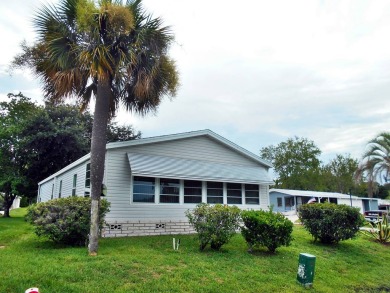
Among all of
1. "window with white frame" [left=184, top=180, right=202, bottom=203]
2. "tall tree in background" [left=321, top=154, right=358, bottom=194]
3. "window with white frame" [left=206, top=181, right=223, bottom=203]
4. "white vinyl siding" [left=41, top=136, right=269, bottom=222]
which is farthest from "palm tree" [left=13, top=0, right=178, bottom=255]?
"tall tree in background" [left=321, top=154, right=358, bottom=194]

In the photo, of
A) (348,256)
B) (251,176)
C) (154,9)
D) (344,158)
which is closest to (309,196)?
(344,158)

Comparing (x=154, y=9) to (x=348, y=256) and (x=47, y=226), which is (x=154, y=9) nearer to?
(x=47, y=226)

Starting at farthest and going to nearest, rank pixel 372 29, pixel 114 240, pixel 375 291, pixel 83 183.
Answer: pixel 83 183 < pixel 372 29 < pixel 114 240 < pixel 375 291

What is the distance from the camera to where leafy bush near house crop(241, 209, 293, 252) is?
8.93 metres

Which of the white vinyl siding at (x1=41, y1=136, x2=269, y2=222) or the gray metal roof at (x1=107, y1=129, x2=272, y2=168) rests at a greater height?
the gray metal roof at (x1=107, y1=129, x2=272, y2=168)

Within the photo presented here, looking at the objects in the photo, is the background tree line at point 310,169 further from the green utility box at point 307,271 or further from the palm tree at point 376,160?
the green utility box at point 307,271

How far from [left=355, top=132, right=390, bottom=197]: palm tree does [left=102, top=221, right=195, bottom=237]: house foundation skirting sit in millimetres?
16752

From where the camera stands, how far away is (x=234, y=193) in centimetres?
1434

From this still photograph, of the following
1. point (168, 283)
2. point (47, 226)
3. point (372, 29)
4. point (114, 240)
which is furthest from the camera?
point (372, 29)

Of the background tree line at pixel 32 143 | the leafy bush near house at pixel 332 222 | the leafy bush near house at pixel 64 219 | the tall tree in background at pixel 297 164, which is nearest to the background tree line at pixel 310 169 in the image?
the tall tree in background at pixel 297 164

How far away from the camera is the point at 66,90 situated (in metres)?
8.73

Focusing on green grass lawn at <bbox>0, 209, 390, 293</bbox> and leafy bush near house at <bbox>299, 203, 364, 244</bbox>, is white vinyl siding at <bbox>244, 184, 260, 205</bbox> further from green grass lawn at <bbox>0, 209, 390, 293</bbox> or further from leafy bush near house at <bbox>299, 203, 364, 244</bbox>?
green grass lawn at <bbox>0, 209, 390, 293</bbox>

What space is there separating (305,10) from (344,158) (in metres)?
46.8

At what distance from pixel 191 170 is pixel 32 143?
1680cm
